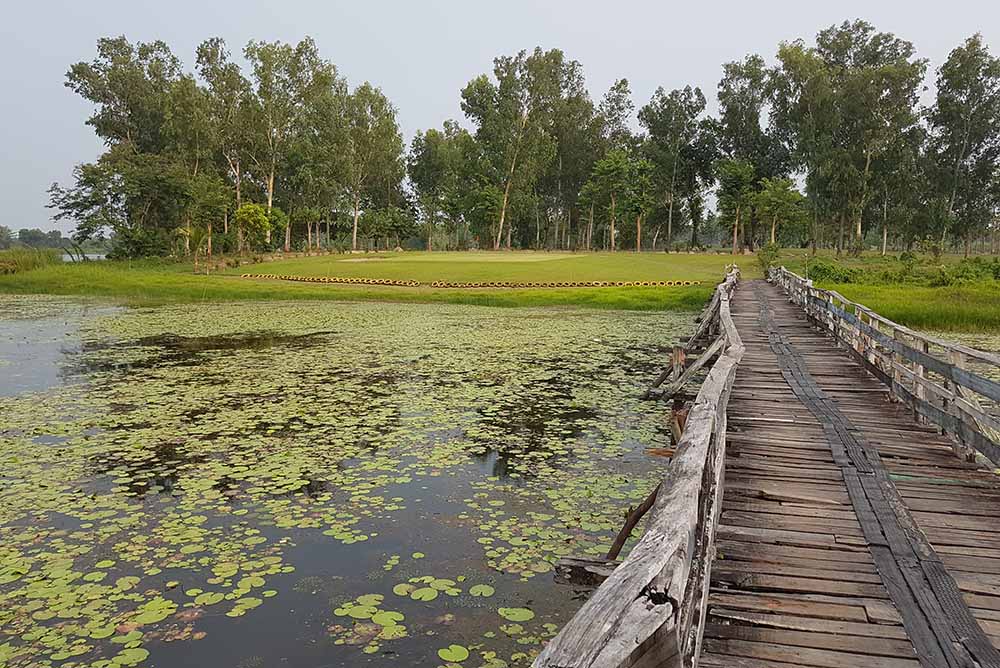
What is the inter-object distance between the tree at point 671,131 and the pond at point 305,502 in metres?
60.3

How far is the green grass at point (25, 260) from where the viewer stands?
40062 millimetres

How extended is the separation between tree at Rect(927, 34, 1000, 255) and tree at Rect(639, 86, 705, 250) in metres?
22.0

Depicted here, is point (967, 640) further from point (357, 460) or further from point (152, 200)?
point (152, 200)

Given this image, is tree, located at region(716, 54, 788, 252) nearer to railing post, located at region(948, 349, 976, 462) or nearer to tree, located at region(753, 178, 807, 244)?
tree, located at region(753, 178, 807, 244)

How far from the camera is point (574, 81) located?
247ft

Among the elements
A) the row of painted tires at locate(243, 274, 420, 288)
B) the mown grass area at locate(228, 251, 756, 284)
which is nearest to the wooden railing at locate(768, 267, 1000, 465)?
the mown grass area at locate(228, 251, 756, 284)

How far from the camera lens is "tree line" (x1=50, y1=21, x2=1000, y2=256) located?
53781 mm

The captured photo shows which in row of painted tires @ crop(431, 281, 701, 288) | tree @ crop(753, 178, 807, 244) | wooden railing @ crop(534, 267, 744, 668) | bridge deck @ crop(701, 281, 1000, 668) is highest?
tree @ crop(753, 178, 807, 244)

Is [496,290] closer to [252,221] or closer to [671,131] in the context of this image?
[252,221]

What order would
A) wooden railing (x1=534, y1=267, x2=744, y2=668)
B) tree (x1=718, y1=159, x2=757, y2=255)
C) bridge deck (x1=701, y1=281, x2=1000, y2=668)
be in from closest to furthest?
wooden railing (x1=534, y1=267, x2=744, y2=668)
bridge deck (x1=701, y1=281, x2=1000, y2=668)
tree (x1=718, y1=159, x2=757, y2=255)

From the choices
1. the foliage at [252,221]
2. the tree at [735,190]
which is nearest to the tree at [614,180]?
the tree at [735,190]

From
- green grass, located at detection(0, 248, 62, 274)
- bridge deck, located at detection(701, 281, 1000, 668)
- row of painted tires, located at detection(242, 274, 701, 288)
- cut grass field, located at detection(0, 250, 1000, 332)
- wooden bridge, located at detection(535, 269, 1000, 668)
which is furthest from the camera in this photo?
green grass, located at detection(0, 248, 62, 274)

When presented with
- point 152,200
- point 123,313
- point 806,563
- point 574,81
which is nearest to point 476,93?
point 574,81

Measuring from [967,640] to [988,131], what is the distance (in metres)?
66.3
